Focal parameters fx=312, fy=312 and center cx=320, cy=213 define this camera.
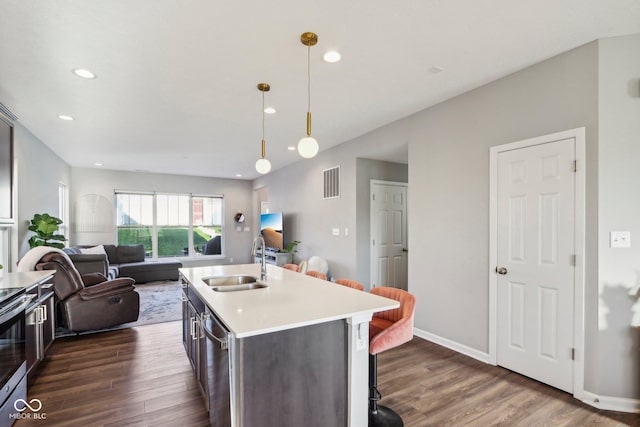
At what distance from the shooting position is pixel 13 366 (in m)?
2.09

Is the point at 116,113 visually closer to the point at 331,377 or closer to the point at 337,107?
the point at 337,107

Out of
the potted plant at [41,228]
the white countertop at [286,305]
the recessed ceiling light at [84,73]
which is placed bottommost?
the white countertop at [286,305]

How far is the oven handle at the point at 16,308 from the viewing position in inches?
77.7

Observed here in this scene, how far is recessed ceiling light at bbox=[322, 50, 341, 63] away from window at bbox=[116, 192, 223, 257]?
7.26 m

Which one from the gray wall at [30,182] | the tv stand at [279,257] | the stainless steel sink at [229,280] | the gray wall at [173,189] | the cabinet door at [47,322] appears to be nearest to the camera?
the stainless steel sink at [229,280]

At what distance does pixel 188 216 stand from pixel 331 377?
8046mm

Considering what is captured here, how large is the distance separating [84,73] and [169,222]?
6.27 meters

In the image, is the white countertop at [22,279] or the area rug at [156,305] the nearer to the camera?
the white countertop at [22,279]

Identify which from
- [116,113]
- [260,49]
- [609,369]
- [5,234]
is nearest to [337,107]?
[260,49]

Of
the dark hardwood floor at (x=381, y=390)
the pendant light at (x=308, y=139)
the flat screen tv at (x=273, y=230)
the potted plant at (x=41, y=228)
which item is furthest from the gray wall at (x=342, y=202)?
the potted plant at (x=41, y=228)

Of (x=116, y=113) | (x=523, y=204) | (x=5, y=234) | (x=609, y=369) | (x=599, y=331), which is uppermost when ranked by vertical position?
(x=116, y=113)

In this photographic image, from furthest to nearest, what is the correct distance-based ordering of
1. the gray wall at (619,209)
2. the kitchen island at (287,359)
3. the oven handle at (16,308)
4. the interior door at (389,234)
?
1. the interior door at (389,234)
2. the gray wall at (619,209)
3. the oven handle at (16,308)
4. the kitchen island at (287,359)

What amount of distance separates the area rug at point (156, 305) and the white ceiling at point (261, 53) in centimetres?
270

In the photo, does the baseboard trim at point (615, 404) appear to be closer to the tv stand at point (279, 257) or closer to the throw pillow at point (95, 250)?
the tv stand at point (279, 257)
